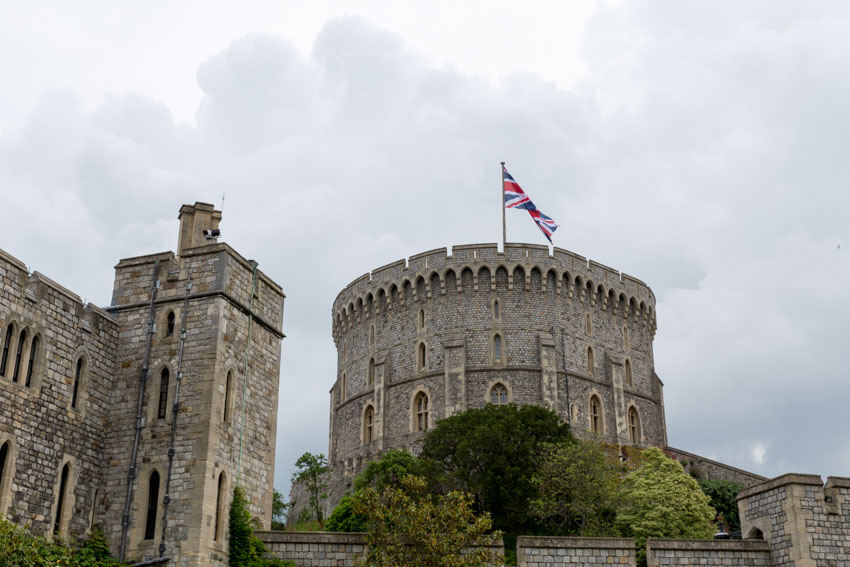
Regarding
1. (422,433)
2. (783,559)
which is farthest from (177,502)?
(422,433)

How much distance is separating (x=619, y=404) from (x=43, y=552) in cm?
4121

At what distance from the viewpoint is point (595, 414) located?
55.5 metres

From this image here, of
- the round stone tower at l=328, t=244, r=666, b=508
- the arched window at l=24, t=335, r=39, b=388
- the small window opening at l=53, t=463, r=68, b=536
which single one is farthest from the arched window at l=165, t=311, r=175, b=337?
the round stone tower at l=328, t=244, r=666, b=508

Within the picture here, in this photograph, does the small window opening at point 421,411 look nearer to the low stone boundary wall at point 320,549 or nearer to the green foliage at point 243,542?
the green foliage at point 243,542

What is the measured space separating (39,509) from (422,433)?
34716mm

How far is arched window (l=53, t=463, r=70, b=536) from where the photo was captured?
2088 cm

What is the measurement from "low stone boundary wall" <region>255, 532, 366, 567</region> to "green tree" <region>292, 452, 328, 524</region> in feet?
112

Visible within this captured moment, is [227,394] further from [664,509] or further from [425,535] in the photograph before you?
[664,509]

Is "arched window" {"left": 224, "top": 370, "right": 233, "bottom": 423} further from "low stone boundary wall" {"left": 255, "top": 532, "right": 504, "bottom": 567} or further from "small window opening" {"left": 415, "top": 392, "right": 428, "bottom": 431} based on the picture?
"small window opening" {"left": 415, "top": 392, "right": 428, "bottom": 431}

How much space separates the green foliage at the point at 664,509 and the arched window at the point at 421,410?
715 inches

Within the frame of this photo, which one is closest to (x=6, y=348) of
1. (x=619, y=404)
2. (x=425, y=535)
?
(x=425, y=535)

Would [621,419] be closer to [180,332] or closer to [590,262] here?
[590,262]

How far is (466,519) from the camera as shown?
21531 millimetres

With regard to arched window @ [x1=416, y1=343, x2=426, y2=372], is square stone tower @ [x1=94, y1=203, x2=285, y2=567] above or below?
below
